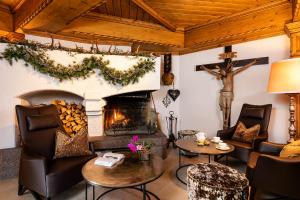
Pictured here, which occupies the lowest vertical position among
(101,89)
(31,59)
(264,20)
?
(101,89)

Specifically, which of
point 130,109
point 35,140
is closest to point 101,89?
point 130,109

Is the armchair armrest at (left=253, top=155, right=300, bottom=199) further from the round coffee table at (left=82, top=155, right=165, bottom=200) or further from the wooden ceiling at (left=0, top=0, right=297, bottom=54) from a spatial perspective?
the wooden ceiling at (left=0, top=0, right=297, bottom=54)

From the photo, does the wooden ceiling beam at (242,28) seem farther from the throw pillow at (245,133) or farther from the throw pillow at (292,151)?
the throw pillow at (292,151)

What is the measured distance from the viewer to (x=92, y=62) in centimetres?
333

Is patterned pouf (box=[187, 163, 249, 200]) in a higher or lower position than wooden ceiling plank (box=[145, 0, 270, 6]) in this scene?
lower

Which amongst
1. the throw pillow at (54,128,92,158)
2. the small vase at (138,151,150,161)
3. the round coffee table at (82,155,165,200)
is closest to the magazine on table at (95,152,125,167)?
the round coffee table at (82,155,165,200)

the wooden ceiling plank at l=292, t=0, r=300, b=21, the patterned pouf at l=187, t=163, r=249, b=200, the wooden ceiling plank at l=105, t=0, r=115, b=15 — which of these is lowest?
the patterned pouf at l=187, t=163, r=249, b=200

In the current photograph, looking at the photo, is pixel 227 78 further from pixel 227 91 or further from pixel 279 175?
pixel 279 175

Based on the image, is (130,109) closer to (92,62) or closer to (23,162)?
(92,62)

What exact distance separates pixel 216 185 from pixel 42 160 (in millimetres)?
1704

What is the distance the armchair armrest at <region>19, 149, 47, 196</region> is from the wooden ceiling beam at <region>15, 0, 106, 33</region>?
5.62 ft

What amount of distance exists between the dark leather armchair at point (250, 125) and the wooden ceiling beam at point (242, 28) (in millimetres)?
1302

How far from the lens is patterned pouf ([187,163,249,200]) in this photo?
128 cm

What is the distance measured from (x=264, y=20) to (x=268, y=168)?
2.76 m
